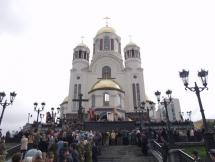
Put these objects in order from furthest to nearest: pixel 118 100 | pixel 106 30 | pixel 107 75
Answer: pixel 106 30, pixel 107 75, pixel 118 100

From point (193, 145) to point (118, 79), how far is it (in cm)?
2642

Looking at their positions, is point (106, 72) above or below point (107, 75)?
above

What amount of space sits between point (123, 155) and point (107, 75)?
96.4 ft

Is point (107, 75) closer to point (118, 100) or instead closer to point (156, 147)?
point (118, 100)

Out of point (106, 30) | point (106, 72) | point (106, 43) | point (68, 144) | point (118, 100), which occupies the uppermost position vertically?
point (106, 30)

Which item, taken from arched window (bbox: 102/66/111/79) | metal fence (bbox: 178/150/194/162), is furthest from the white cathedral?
metal fence (bbox: 178/150/194/162)

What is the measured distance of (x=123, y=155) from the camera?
1270 centimetres

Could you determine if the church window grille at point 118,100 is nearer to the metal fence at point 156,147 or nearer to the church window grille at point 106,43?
the church window grille at point 106,43

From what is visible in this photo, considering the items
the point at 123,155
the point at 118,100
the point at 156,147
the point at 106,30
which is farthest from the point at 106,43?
the point at 156,147

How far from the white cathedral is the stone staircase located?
1929 cm

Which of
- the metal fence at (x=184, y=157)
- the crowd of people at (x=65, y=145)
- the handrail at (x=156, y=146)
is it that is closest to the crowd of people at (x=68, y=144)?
the crowd of people at (x=65, y=145)

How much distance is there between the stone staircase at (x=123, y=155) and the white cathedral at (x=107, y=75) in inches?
759

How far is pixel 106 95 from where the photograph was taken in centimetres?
3356

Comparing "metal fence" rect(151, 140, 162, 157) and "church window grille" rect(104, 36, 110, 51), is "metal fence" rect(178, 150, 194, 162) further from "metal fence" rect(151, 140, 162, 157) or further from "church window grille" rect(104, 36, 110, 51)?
"church window grille" rect(104, 36, 110, 51)
